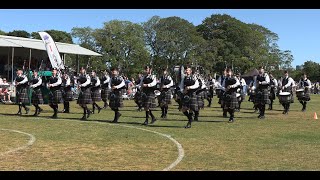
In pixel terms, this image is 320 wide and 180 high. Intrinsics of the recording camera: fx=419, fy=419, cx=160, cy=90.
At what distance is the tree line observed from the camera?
2339 inches

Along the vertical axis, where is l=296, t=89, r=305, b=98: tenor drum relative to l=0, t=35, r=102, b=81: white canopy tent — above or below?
below

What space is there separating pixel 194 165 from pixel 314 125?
8256mm

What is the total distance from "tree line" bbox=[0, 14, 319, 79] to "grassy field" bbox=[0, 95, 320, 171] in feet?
143

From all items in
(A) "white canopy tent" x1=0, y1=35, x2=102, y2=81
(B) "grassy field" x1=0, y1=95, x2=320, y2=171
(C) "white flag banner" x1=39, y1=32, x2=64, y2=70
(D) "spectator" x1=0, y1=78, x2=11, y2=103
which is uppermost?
(A) "white canopy tent" x1=0, y1=35, x2=102, y2=81

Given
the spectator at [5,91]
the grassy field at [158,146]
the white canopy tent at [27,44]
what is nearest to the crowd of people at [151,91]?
the grassy field at [158,146]

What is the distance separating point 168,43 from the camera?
60344 mm

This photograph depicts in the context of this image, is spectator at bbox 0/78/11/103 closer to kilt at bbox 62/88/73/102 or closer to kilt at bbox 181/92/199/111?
kilt at bbox 62/88/73/102

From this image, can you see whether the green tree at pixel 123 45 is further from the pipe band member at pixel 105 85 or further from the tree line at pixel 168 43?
the pipe band member at pixel 105 85

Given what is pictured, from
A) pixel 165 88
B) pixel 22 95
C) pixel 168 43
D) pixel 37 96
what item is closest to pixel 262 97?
pixel 165 88

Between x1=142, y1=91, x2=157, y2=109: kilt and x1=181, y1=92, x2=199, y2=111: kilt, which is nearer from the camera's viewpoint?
x1=181, y1=92, x2=199, y2=111: kilt

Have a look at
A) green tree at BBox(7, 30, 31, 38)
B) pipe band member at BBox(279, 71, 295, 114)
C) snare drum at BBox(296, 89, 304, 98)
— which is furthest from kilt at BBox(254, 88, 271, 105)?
green tree at BBox(7, 30, 31, 38)

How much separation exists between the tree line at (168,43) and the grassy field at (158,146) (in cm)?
4367
